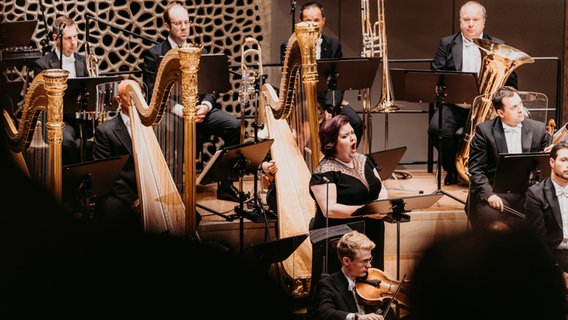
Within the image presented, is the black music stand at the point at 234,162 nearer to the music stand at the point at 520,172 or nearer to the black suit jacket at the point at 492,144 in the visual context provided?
the music stand at the point at 520,172

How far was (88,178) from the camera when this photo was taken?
3959 mm

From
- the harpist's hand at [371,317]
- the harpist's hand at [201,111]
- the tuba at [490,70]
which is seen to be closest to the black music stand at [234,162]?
the harpist's hand at [371,317]

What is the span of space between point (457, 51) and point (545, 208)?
6.98 ft

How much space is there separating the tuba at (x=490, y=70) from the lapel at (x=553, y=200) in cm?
116

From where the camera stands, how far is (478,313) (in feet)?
2.36

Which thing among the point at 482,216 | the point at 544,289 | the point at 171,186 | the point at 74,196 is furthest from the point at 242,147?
the point at 544,289

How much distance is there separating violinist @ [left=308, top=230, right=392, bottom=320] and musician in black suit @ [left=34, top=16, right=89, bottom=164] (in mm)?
2592

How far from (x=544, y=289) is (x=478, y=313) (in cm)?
8

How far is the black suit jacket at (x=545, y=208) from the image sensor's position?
4.49 metres

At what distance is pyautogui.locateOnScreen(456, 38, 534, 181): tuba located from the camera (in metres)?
5.64

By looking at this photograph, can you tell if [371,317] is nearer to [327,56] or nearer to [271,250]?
[271,250]

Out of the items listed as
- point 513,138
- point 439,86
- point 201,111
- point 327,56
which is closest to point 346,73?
point 439,86

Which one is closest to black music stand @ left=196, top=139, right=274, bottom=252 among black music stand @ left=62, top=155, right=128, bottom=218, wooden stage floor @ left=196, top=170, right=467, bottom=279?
black music stand @ left=62, top=155, right=128, bottom=218

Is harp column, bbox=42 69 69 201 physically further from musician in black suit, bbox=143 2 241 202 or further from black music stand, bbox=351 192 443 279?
musician in black suit, bbox=143 2 241 202
